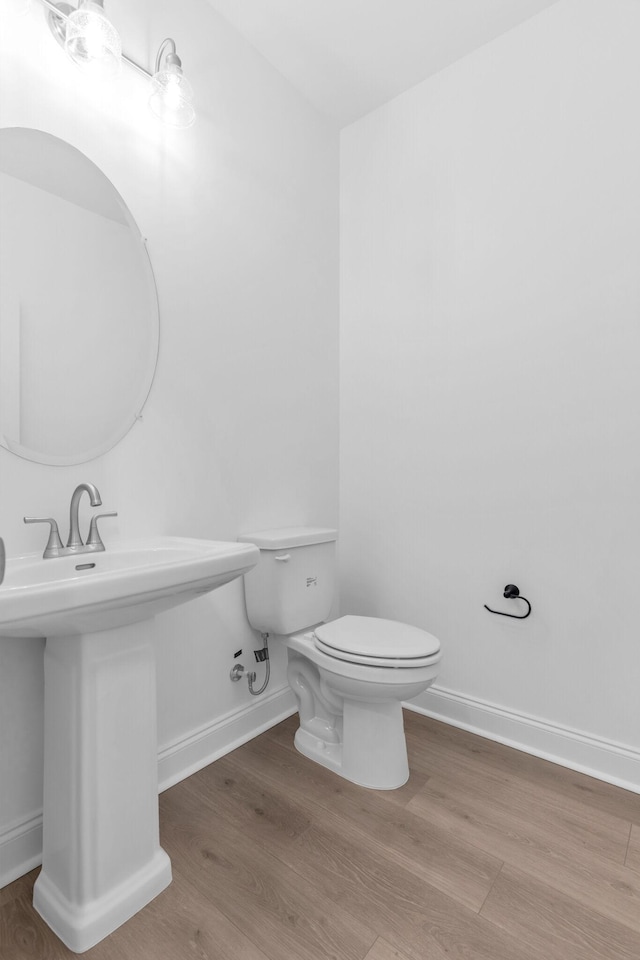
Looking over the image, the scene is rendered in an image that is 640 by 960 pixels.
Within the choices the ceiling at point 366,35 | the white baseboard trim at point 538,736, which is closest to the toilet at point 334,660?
the white baseboard trim at point 538,736

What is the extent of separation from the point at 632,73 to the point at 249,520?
1921mm

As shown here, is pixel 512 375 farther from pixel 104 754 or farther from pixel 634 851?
pixel 104 754

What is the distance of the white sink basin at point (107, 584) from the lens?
85 cm

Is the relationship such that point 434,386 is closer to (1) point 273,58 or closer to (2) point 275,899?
(1) point 273,58

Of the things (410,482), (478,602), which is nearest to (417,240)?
(410,482)

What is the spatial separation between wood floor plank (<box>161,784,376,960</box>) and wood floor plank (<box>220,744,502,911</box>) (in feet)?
0.65

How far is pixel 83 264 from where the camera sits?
140 centimetres

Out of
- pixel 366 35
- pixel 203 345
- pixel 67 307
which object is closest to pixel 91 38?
pixel 67 307

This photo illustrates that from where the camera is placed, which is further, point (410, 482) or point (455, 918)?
point (410, 482)

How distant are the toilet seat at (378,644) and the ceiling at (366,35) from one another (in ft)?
7.05

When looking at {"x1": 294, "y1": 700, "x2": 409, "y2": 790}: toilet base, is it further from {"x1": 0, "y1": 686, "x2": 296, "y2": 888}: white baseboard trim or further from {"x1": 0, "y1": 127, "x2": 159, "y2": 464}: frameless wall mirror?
{"x1": 0, "y1": 127, "x2": 159, "y2": 464}: frameless wall mirror

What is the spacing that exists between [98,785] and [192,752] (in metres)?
0.63

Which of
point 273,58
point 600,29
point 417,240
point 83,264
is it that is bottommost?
point 83,264

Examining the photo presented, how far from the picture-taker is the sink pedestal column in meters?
1.07
